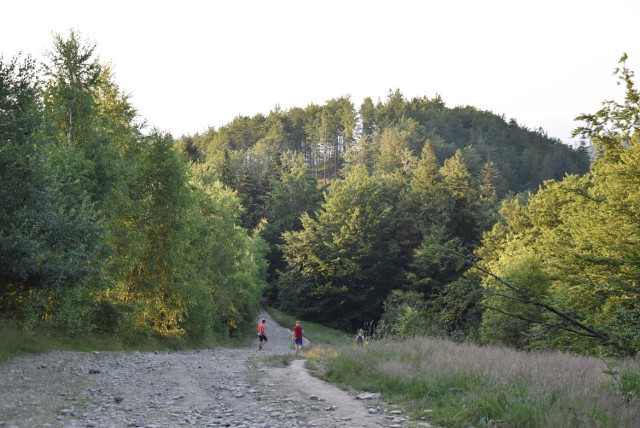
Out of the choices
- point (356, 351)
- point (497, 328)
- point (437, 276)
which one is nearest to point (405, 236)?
point (437, 276)

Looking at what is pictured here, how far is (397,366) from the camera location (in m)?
13.0

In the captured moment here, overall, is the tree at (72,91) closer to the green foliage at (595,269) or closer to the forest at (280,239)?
the forest at (280,239)

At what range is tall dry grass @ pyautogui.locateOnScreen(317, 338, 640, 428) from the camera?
766 cm

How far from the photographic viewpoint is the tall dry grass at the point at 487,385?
7.66 metres

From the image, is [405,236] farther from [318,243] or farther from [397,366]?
→ [397,366]

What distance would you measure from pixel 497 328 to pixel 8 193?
28.2 meters

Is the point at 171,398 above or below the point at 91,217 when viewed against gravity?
below

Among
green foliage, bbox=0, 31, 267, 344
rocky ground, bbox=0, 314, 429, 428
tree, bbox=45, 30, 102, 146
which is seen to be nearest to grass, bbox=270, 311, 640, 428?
rocky ground, bbox=0, 314, 429, 428

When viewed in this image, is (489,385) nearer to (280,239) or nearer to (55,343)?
(55,343)

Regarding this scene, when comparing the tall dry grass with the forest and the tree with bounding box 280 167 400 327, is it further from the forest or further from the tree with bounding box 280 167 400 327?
the tree with bounding box 280 167 400 327

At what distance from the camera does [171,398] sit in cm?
1165

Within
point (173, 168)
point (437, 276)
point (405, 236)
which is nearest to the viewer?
point (173, 168)

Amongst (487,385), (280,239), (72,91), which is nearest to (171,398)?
(487,385)

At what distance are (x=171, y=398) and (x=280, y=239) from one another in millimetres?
69732
